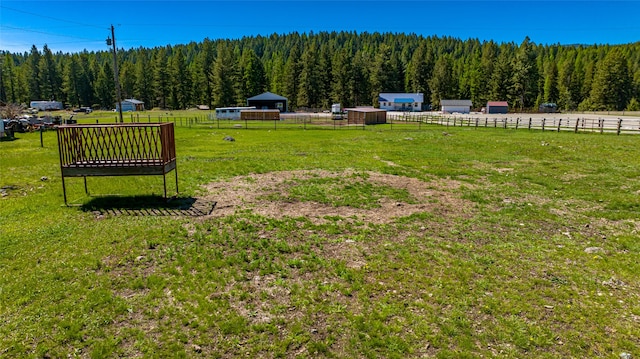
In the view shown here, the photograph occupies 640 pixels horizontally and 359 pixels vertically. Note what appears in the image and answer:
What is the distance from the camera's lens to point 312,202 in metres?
10.5

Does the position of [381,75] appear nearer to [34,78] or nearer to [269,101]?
[269,101]

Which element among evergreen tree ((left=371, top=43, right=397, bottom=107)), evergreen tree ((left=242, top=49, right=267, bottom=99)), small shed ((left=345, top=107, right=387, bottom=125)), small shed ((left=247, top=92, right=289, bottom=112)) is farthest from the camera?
evergreen tree ((left=371, top=43, right=397, bottom=107))

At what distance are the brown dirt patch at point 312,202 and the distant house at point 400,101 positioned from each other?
8248cm

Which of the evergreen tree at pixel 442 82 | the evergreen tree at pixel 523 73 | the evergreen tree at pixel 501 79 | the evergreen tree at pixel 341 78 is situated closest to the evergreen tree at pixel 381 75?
the evergreen tree at pixel 341 78

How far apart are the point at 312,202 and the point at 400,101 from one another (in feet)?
285

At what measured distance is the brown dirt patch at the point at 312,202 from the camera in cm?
948

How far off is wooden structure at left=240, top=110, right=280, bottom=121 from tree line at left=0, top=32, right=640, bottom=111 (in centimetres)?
3482

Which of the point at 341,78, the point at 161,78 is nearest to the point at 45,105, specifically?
the point at 161,78

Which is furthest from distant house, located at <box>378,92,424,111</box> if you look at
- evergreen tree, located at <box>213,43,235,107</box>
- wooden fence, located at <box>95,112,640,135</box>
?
evergreen tree, located at <box>213,43,235,107</box>

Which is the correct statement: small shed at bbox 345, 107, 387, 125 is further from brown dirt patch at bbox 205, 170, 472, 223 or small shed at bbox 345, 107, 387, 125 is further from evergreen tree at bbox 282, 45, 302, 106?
evergreen tree at bbox 282, 45, 302, 106

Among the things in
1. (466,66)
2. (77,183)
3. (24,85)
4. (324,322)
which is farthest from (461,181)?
(24,85)

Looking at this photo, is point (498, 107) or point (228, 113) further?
point (498, 107)

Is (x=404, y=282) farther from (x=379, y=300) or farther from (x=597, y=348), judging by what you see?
(x=597, y=348)

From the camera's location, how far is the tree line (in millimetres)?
88000
